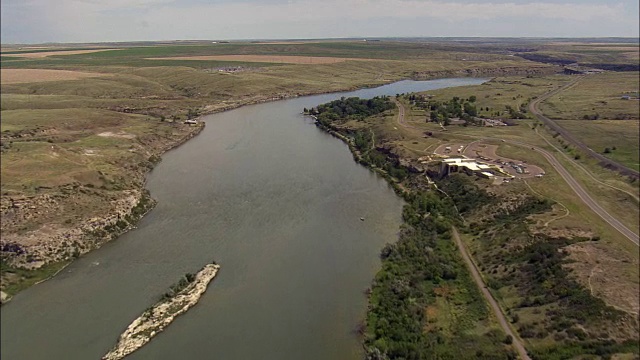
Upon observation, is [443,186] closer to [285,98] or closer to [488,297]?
[488,297]

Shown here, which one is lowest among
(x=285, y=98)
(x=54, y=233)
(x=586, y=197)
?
(x=54, y=233)

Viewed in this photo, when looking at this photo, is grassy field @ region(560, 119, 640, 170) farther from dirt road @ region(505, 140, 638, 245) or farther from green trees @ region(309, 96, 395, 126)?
green trees @ region(309, 96, 395, 126)

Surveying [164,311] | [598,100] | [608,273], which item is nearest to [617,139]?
[608,273]

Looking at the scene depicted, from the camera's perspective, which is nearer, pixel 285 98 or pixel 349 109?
pixel 349 109

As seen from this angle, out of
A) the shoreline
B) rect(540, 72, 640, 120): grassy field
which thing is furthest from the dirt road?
the shoreline

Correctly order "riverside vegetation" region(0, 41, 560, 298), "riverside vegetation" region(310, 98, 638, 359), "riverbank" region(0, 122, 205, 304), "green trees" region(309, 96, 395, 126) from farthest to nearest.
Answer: "green trees" region(309, 96, 395, 126) < "riverside vegetation" region(0, 41, 560, 298) < "riverbank" region(0, 122, 205, 304) < "riverside vegetation" region(310, 98, 638, 359)

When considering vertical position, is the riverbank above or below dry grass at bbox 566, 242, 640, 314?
below

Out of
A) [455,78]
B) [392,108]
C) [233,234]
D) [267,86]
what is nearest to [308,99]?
[267,86]

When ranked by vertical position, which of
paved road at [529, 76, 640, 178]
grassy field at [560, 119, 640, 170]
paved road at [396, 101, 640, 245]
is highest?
grassy field at [560, 119, 640, 170]
